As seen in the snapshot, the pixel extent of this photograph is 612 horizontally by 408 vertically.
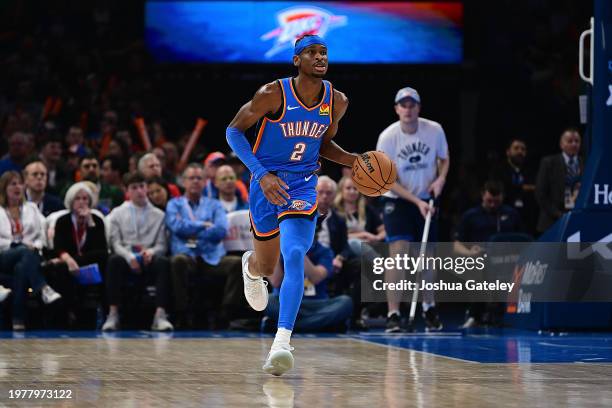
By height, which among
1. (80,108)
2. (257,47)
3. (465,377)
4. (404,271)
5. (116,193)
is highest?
(257,47)

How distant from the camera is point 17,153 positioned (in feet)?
44.1

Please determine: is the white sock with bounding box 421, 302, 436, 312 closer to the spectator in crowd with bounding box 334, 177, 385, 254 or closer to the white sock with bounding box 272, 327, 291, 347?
the spectator in crowd with bounding box 334, 177, 385, 254

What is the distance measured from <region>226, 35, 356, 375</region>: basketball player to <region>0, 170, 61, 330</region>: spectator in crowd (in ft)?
13.3

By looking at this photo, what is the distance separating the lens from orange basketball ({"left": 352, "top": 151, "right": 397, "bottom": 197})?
8242 mm

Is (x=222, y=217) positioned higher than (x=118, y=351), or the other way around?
(x=222, y=217)

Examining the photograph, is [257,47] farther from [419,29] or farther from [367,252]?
[367,252]

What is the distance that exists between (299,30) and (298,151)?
35.7ft

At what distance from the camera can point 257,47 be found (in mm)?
18953

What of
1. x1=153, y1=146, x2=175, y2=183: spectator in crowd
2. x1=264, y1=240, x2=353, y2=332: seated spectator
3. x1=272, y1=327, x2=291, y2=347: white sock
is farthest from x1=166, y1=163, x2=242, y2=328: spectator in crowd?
x1=272, y1=327, x2=291, y2=347: white sock

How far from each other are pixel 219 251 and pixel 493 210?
2926 mm

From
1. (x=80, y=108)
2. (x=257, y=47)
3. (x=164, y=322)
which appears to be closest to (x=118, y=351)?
(x=164, y=322)

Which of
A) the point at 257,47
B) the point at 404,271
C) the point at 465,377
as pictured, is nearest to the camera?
the point at 465,377

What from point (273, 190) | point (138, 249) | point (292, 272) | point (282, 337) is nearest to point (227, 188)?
point (138, 249)

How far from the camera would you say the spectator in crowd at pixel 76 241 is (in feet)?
39.1
